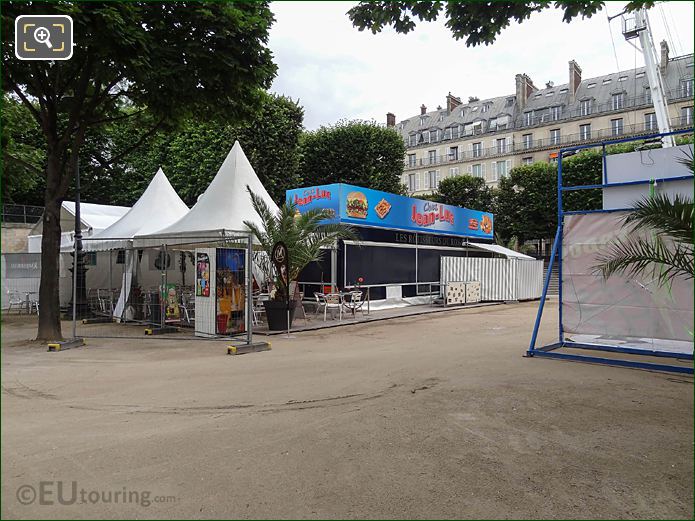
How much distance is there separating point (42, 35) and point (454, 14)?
19.4 feet

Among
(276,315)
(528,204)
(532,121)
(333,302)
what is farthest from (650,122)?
(276,315)

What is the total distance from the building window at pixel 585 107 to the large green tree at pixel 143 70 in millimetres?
54458

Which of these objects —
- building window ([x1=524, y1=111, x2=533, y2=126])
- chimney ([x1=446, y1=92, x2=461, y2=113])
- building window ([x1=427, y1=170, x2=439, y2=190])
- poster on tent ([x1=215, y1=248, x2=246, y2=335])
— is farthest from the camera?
chimney ([x1=446, y1=92, x2=461, y2=113])

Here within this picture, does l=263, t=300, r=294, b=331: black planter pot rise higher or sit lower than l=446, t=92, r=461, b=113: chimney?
lower

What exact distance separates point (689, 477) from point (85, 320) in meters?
15.5

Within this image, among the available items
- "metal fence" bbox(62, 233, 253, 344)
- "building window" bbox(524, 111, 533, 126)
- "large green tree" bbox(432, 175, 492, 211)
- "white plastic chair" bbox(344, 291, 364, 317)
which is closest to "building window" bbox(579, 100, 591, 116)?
"building window" bbox(524, 111, 533, 126)

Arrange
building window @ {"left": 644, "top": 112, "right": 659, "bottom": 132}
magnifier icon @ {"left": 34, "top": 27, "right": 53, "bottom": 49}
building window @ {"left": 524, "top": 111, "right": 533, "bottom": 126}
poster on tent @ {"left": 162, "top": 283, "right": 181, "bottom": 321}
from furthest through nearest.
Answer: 1. building window @ {"left": 524, "top": 111, "right": 533, "bottom": 126}
2. building window @ {"left": 644, "top": 112, "right": 659, "bottom": 132}
3. poster on tent @ {"left": 162, "top": 283, "right": 181, "bottom": 321}
4. magnifier icon @ {"left": 34, "top": 27, "right": 53, "bottom": 49}

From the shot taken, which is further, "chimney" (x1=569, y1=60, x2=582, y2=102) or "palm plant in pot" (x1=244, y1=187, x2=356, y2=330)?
"chimney" (x1=569, y1=60, x2=582, y2=102)

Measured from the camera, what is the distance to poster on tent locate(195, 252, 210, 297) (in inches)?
433

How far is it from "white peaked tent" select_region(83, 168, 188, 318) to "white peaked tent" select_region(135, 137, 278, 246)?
1013mm

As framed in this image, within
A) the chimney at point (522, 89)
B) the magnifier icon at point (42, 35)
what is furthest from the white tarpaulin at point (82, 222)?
the chimney at point (522, 89)

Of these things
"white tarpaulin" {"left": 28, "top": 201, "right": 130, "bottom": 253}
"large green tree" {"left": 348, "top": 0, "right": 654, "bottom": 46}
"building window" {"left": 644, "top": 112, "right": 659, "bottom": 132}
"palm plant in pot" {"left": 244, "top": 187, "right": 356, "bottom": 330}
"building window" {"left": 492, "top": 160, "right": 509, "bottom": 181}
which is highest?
"building window" {"left": 644, "top": 112, "right": 659, "bottom": 132}

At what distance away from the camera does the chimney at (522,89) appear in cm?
6166

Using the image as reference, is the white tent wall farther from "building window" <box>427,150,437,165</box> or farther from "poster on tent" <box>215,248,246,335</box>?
"building window" <box>427,150,437,165</box>
